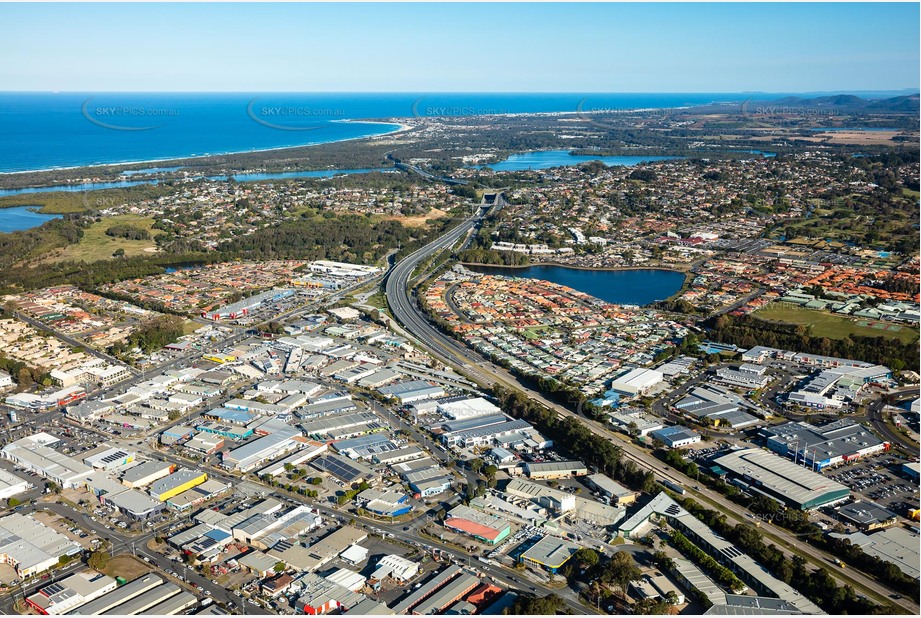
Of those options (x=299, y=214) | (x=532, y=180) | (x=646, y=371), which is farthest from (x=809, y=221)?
(x=299, y=214)

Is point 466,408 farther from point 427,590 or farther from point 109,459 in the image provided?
point 109,459

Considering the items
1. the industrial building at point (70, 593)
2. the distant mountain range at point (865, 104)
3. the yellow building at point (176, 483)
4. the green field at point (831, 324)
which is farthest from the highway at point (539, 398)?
the distant mountain range at point (865, 104)

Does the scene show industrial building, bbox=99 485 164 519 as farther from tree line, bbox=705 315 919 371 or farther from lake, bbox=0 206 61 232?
lake, bbox=0 206 61 232

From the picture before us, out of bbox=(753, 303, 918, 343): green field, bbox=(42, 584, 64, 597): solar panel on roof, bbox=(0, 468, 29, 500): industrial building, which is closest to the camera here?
bbox=(42, 584, 64, 597): solar panel on roof

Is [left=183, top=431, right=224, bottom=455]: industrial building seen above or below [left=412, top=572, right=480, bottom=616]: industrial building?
above

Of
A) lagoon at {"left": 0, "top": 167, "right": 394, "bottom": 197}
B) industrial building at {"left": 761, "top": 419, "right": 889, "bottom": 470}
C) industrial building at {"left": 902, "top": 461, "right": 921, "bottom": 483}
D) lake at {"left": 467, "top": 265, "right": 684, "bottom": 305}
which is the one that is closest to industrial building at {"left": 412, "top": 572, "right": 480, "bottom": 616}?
industrial building at {"left": 761, "top": 419, "right": 889, "bottom": 470}

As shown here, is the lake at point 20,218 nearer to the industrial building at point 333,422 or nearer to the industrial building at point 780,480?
the industrial building at point 333,422

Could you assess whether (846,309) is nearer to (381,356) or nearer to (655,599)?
(381,356)
